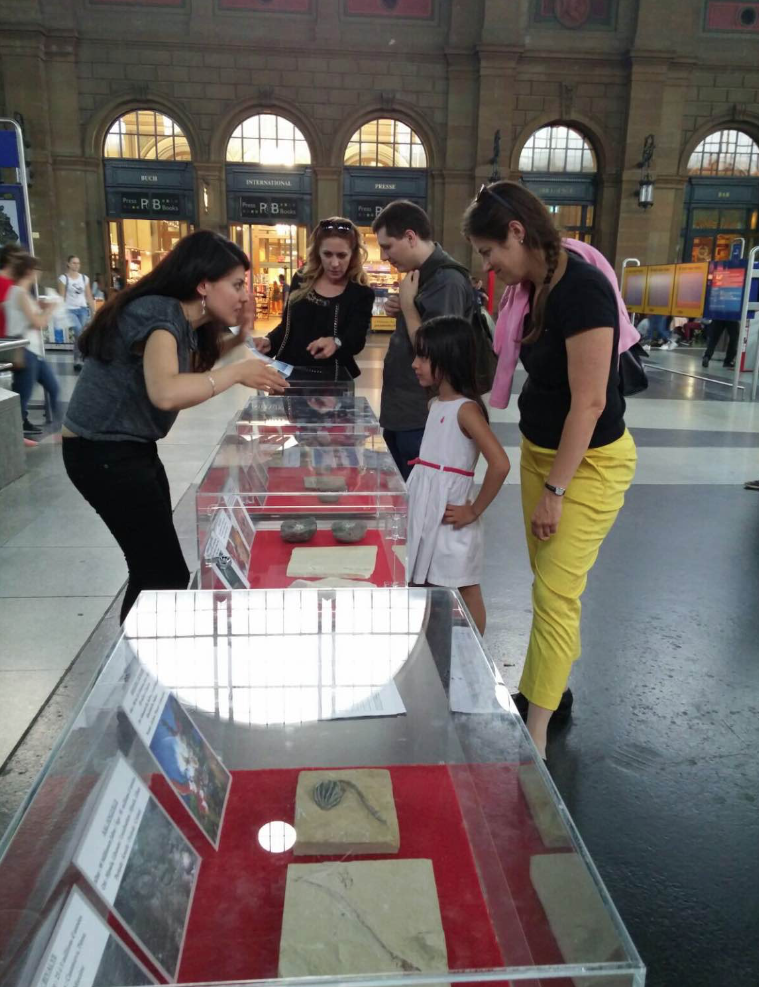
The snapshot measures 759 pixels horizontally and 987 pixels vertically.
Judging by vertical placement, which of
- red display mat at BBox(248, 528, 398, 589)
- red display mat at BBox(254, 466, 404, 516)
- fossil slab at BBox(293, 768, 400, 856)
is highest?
red display mat at BBox(254, 466, 404, 516)

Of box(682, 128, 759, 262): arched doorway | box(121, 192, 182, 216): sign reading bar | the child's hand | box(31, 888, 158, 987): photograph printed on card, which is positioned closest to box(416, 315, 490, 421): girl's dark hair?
the child's hand

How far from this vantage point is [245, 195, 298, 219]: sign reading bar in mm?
22234

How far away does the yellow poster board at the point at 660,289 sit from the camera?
1623cm

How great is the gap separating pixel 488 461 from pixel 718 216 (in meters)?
24.0

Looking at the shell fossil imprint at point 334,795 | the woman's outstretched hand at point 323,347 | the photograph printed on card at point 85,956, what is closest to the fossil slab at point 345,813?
the shell fossil imprint at point 334,795

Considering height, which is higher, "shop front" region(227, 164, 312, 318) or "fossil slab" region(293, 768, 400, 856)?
"shop front" region(227, 164, 312, 318)

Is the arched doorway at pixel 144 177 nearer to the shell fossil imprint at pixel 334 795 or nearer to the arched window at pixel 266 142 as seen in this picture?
the arched window at pixel 266 142

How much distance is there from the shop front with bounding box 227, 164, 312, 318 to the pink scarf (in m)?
19.9

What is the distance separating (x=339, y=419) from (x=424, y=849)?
2.99m

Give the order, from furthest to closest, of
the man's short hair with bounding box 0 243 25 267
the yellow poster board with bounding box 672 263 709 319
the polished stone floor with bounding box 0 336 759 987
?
1. the yellow poster board with bounding box 672 263 709 319
2. the man's short hair with bounding box 0 243 25 267
3. the polished stone floor with bounding box 0 336 759 987

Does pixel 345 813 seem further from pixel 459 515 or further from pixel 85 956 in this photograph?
pixel 459 515

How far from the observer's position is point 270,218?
22.5 metres

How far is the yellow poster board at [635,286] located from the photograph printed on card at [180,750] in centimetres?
1786

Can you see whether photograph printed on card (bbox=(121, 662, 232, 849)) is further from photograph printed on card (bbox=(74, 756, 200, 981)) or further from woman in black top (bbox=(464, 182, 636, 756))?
woman in black top (bbox=(464, 182, 636, 756))
